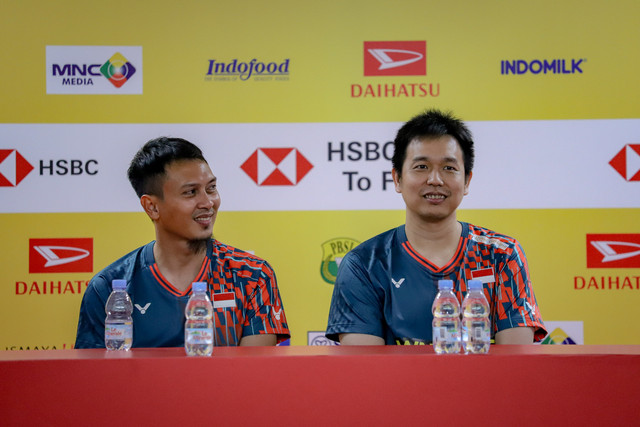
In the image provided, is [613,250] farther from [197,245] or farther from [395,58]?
[197,245]

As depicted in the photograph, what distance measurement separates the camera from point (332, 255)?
3.15 meters

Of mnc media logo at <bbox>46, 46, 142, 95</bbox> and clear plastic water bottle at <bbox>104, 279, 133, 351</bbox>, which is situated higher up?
mnc media logo at <bbox>46, 46, 142, 95</bbox>

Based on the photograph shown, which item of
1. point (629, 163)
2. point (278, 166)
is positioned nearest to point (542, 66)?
point (629, 163)

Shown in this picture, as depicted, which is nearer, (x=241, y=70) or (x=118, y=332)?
(x=118, y=332)

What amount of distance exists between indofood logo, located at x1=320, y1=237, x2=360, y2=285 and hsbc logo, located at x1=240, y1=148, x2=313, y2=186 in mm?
315

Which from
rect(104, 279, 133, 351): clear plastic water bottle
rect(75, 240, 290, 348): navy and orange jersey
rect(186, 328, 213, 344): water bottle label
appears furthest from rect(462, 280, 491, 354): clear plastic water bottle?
rect(104, 279, 133, 351): clear plastic water bottle

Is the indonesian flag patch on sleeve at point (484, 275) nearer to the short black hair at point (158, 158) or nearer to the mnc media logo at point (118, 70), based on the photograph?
the short black hair at point (158, 158)

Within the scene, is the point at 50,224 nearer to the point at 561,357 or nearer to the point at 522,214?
the point at 522,214

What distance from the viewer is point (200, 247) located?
240 cm

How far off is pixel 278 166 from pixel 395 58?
2.31ft

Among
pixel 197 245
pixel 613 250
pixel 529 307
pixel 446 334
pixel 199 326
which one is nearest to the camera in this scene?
pixel 446 334

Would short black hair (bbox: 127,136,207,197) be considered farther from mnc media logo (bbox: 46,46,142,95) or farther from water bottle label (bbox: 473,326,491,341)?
water bottle label (bbox: 473,326,491,341)

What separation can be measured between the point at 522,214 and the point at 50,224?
2083 mm

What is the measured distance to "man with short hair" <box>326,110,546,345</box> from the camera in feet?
7.13
